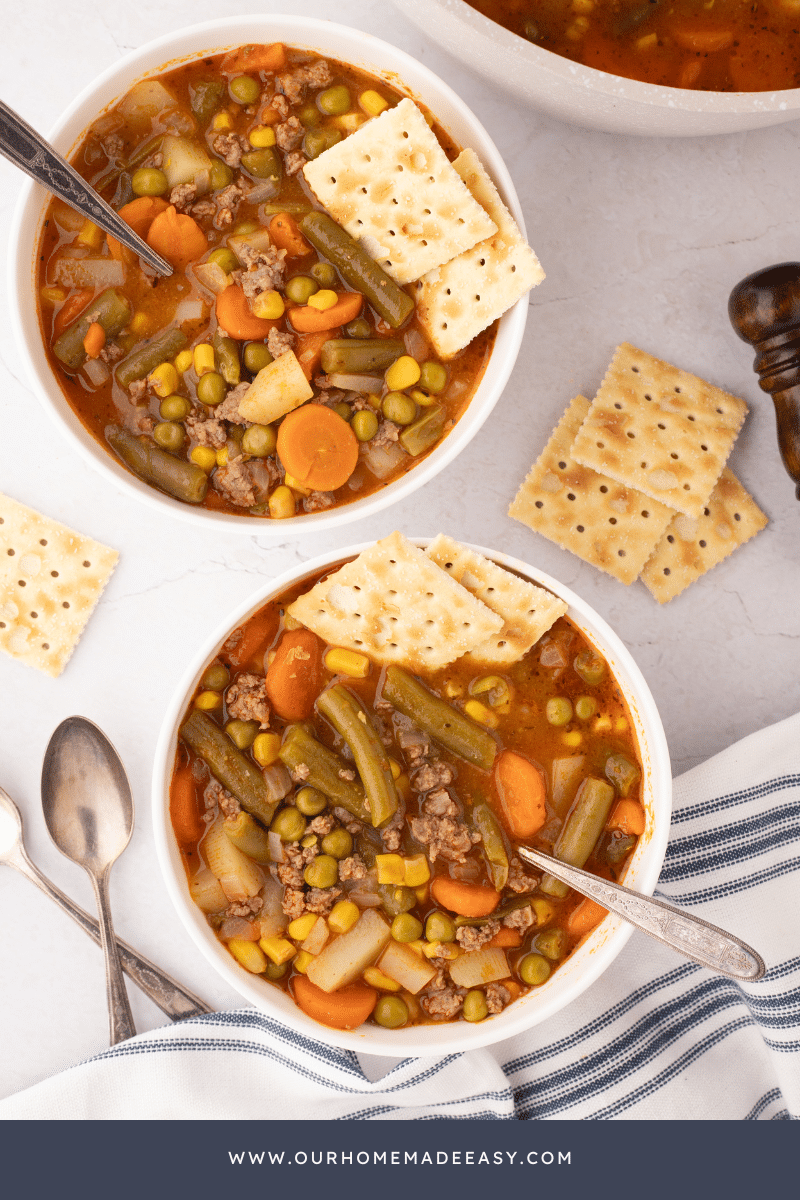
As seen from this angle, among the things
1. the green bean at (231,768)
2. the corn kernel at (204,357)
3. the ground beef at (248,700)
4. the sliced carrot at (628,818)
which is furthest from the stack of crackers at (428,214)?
the sliced carrot at (628,818)

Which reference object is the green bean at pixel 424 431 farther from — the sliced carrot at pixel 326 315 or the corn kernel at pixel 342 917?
the corn kernel at pixel 342 917

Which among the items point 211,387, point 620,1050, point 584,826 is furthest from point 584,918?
point 211,387

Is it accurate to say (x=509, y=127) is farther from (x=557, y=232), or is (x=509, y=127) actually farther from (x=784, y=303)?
(x=784, y=303)

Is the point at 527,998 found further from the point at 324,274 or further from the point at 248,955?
the point at 324,274

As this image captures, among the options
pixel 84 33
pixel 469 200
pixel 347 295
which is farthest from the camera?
pixel 84 33

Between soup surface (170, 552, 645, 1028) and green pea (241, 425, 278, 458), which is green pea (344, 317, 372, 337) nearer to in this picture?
green pea (241, 425, 278, 458)
